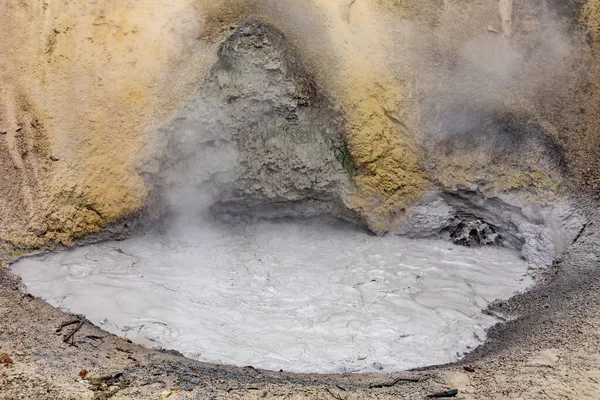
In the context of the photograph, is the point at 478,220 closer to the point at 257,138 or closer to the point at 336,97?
the point at 336,97

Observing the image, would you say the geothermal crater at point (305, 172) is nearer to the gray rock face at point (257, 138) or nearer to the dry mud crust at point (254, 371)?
the gray rock face at point (257, 138)

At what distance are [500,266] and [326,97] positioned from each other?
2190 millimetres

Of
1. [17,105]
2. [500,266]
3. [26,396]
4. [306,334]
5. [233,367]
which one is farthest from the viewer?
[500,266]

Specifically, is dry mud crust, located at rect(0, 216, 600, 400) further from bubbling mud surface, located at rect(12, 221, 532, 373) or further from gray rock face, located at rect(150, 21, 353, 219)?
gray rock face, located at rect(150, 21, 353, 219)

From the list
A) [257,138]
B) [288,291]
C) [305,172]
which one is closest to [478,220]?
[305,172]

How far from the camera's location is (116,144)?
5559 mm

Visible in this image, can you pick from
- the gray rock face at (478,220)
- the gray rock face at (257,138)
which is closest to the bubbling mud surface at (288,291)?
the gray rock face at (478,220)

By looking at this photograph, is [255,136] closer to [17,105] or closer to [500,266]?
[17,105]

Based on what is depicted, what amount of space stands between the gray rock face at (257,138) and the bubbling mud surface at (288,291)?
35 cm

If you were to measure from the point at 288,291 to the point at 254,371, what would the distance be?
1.43 meters

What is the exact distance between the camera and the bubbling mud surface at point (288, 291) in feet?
14.5

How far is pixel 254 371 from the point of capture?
149 inches

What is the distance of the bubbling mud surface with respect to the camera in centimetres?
441

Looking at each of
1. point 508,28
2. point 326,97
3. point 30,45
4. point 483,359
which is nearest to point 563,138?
point 508,28
